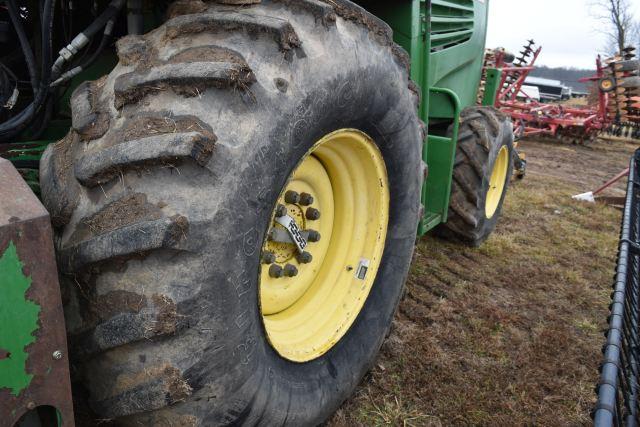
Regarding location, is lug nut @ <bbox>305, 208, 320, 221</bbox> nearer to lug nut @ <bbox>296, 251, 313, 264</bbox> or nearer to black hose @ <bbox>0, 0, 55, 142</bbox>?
lug nut @ <bbox>296, 251, 313, 264</bbox>

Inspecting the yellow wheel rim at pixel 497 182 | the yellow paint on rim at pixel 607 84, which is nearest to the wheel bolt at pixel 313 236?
the yellow wheel rim at pixel 497 182

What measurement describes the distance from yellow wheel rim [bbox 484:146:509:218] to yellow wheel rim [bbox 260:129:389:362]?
2.38 meters

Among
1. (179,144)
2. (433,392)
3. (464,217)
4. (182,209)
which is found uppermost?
(179,144)

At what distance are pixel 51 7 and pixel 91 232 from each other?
2.55ft

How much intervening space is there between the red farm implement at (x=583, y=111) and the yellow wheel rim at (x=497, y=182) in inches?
198

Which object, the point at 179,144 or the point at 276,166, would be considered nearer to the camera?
the point at 179,144

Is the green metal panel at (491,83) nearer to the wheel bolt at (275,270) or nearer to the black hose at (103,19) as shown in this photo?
the wheel bolt at (275,270)

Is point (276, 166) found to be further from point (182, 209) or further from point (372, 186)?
point (372, 186)

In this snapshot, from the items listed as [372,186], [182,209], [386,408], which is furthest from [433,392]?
[182,209]

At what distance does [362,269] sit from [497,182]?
2.65 metres

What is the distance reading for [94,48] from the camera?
6.48 feet

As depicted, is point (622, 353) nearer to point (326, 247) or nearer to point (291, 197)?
point (326, 247)

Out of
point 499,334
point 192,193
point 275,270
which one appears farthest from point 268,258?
point 499,334

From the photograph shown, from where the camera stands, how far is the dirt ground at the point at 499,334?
2180 mm
